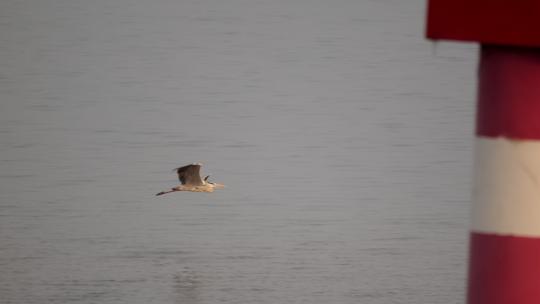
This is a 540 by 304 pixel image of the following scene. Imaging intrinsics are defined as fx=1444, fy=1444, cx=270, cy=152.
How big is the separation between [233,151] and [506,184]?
11.9 m

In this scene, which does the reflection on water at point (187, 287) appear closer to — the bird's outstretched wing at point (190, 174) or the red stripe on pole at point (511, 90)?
the bird's outstretched wing at point (190, 174)

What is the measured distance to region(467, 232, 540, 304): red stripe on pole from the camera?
3.52ft

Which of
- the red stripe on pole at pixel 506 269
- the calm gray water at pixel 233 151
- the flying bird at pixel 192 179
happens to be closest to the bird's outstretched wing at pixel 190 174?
the flying bird at pixel 192 179

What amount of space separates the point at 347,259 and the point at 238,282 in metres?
1.16

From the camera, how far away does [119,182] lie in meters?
11.6

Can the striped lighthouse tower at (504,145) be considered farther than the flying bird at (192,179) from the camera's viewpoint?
No

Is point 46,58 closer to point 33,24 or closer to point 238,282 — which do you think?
point 33,24

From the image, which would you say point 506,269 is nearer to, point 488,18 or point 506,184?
point 506,184

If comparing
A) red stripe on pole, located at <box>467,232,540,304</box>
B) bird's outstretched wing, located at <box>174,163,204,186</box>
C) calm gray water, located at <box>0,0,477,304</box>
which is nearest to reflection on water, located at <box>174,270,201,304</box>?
calm gray water, located at <box>0,0,477,304</box>

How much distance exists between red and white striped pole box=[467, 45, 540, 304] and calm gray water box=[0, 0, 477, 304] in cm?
610

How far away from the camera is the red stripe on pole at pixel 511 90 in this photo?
3.43 feet

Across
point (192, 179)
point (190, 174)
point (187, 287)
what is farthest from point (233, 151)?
point (187, 287)

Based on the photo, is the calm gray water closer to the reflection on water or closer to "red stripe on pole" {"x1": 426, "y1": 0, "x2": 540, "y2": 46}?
the reflection on water

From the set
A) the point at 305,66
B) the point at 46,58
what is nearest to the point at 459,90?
the point at 305,66
